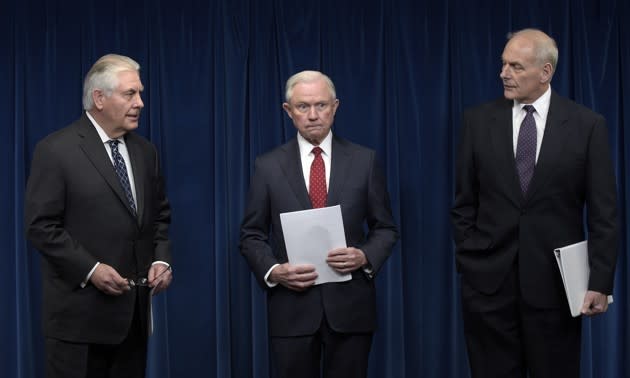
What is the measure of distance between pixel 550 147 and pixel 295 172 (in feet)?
3.03

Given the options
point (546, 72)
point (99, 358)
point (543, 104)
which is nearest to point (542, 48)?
point (546, 72)

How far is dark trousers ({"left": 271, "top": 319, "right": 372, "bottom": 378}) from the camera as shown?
290cm

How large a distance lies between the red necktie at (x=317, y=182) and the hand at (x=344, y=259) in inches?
7.8

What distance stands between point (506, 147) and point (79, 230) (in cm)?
155

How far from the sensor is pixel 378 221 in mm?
3010

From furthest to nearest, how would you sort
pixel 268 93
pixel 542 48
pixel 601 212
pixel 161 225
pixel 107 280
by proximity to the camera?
pixel 268 93 → pixel 161 225 → pixel 542 48 → pixel 601 212 → pixel 107 280

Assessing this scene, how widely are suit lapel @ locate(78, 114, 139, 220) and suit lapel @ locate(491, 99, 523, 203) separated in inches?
52.9

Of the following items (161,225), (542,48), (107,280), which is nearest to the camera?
(107,280)

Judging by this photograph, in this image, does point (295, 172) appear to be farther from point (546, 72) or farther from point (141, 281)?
point (546, 72)

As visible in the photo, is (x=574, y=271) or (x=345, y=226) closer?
(x=574, y=271)

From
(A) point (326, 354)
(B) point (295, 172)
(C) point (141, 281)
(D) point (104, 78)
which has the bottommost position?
(A) point (326, 354)

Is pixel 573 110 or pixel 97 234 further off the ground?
pixel 573 110

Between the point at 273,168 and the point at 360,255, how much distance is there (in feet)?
1.50

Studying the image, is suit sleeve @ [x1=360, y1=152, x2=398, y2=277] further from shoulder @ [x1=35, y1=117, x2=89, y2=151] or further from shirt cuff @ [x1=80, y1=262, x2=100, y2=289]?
shoulder @ [x1=35, y1=117, x2=89, y2=151]
